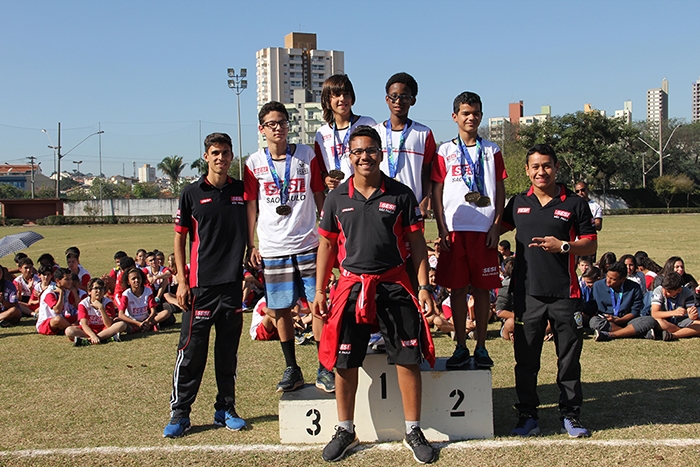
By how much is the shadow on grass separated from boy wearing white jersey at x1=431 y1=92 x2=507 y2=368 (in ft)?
2.47

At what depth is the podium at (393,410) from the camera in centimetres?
496

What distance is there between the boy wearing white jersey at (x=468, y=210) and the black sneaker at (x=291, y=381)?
137cm

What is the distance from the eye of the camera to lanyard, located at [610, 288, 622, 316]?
909 cm

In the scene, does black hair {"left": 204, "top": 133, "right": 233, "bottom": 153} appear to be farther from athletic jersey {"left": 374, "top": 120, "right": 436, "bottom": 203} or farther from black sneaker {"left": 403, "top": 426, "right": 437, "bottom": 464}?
black sneaker {"left": 403, "top": 426, "right": 437, "bottom": 464}

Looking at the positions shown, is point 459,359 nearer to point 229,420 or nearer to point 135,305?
point 229,420

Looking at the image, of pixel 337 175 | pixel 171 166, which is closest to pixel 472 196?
pixel 337 175

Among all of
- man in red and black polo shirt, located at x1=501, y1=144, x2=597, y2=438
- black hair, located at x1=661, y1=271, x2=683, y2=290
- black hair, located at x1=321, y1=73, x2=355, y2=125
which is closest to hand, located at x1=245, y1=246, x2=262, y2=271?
black hair, located at x1=321, y1=73, x2=355, y2=125

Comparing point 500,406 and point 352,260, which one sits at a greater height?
point 352,260

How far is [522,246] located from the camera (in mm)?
5262

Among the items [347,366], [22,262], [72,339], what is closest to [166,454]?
[347,366]

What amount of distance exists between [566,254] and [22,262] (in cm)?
1071

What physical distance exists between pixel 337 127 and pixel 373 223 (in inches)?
54.6

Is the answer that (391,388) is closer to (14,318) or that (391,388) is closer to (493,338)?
(493,338)

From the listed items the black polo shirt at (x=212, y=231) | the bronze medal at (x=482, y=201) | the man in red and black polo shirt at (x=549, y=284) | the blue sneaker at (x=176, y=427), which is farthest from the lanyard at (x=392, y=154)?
the blue sneaker at (x=176, y=427)
